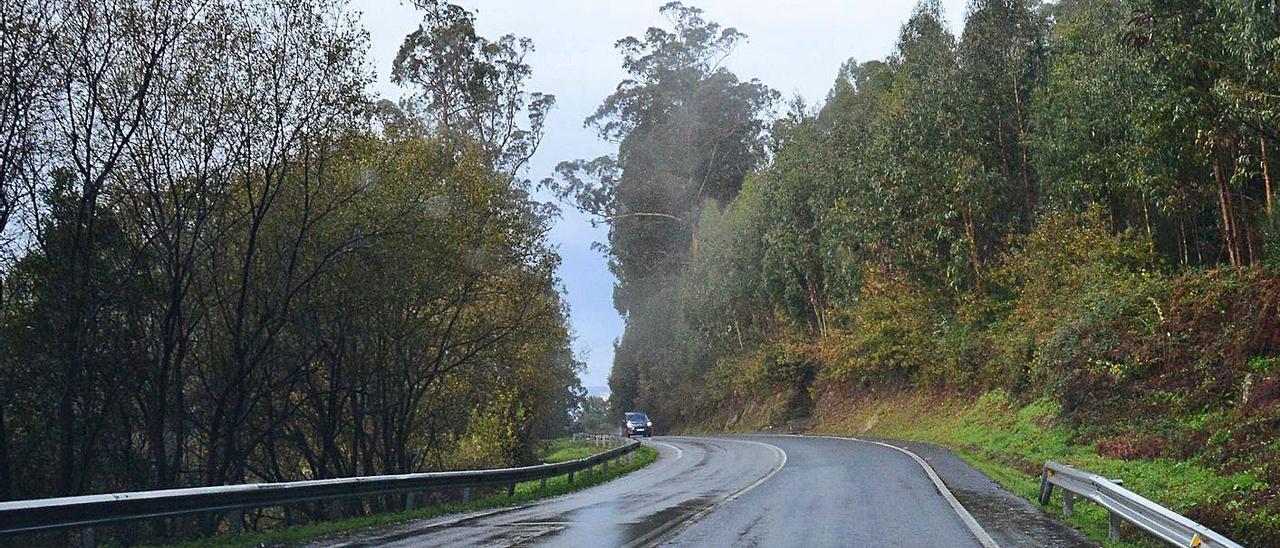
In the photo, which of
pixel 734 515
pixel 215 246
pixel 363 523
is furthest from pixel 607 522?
pixel 215 246

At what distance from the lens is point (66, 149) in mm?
19938

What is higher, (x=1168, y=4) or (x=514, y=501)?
(x=1168, y=4)

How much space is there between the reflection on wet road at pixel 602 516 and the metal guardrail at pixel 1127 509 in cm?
507

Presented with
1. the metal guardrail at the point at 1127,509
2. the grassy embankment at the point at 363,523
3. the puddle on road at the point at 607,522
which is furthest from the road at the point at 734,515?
the metal guardrail at the point at 1127,509

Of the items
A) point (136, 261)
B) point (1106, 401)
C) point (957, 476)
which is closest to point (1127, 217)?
point (1106, 401)

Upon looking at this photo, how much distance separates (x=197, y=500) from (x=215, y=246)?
11.5 metres

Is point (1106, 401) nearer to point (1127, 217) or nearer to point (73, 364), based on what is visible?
point (1127, 217)

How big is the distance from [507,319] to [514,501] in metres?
11.9

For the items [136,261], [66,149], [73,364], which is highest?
[66,149]

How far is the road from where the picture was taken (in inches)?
527

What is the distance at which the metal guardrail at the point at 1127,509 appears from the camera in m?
9.86

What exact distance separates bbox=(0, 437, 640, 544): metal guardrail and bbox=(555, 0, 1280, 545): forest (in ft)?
38.5

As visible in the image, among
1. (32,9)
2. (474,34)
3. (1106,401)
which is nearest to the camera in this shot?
(32,9)

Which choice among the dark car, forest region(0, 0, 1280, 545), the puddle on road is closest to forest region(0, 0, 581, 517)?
forest region(0, 0, 1280, 545)
